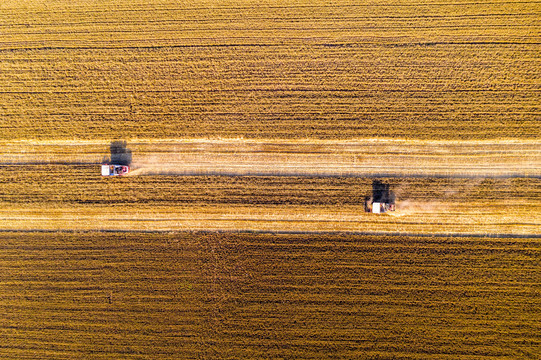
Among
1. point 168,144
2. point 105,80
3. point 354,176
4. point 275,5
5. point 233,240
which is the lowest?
point 233,240

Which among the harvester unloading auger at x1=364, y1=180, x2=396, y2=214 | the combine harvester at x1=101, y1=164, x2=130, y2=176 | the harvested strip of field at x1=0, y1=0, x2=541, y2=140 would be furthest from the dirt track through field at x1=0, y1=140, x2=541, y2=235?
the harvested strip of field at x1=0, y1=0, x2=541, y2=140

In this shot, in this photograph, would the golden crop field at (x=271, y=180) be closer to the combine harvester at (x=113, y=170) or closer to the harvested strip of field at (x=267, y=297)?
the harvested strip of field at (x=267, y=297)

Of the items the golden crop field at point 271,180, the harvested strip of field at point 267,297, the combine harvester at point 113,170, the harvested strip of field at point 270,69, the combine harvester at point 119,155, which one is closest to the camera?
the harvested strip of field at point 267,297

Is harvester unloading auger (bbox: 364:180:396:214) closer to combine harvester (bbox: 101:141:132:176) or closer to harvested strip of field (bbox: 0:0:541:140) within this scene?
harvested strip of field (bbox: 0:0:541:140)

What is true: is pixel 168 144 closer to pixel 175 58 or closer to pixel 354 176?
pixel 175 58

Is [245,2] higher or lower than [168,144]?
higher

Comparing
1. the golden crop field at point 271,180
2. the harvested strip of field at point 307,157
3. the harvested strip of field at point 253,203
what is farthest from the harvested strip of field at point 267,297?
the harvested strip of field at point 307,157

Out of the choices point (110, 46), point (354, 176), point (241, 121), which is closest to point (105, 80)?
point (110, 46)
